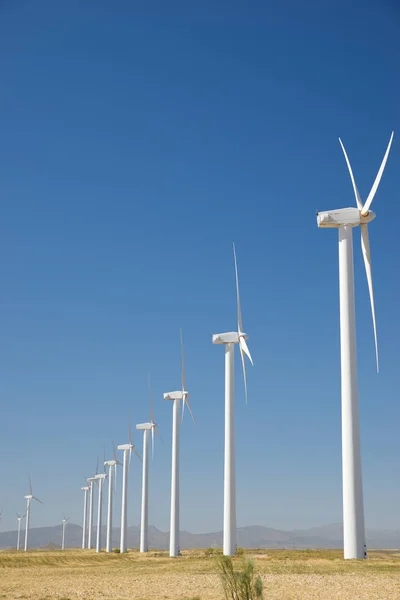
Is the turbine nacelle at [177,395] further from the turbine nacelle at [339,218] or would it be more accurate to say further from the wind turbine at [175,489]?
the turbine nacelle at [339,218]

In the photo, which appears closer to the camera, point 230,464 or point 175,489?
point 230,464

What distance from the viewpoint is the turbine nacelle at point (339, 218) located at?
187ft

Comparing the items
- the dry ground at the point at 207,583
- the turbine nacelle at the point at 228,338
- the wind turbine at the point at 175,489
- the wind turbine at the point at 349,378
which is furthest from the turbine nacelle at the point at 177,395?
the wind turbine at the point at 349,378

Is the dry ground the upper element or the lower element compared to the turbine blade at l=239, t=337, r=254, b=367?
lower

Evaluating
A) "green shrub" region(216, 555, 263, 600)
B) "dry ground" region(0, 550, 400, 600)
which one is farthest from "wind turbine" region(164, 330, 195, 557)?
"green shrub" region(216, 555, 263, 600)

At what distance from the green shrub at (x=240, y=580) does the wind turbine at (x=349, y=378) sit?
54.8ft

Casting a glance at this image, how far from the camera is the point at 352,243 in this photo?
185 feet

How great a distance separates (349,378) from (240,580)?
69.7 feet

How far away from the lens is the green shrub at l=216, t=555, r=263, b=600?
3250cm

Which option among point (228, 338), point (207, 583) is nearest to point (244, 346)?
point (228, 338)

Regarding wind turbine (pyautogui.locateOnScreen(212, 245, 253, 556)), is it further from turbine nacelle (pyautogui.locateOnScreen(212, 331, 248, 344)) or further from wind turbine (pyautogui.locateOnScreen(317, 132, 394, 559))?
wind turbine (pyautogui.locateOnScreen(317, 132, 394, 559))

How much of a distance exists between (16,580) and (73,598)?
20.3 metres

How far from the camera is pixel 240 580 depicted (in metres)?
33.1

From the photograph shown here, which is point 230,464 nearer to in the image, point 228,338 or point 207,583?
point 228,338
